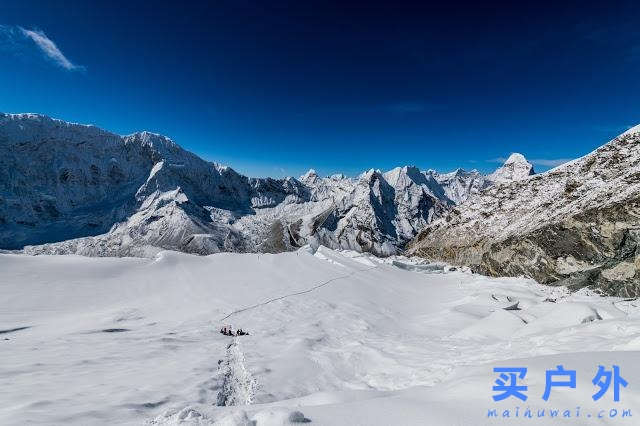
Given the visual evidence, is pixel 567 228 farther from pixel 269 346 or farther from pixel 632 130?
pixel 269 346

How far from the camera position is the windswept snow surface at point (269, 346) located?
7586 millimetres

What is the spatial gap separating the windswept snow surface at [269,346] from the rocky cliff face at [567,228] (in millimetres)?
9266

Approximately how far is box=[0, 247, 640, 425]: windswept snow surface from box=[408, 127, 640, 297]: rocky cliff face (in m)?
9.27

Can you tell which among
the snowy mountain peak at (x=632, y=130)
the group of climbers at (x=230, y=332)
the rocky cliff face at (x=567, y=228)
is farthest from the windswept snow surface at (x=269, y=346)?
the snowy mountain peak at (x=632, y=130)

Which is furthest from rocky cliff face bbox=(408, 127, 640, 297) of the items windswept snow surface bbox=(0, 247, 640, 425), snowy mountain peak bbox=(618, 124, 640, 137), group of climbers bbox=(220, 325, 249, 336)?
group of climbers bbox=(220, 325, 249, 336)

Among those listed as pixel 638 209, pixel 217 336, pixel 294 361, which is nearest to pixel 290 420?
pixel 294 361

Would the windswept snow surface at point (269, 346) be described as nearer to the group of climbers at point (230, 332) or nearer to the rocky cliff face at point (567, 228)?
the group of climbers at point (230, 332)

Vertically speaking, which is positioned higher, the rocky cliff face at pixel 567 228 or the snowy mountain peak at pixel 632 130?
the snowy mountain peak at pixel 632 130

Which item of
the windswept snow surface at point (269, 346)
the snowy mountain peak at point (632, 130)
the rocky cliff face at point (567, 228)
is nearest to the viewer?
the windswept snow surface at point (269, 346)

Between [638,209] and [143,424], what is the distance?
48.2 m

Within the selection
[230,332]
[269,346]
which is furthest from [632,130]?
[230,332]

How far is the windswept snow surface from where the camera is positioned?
24.9 ft

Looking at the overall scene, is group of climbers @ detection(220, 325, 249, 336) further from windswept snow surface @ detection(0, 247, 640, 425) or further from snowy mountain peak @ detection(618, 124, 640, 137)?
snowy mountain peak @ detection(618, 124, 640, 137)

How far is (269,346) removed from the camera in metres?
18.2
